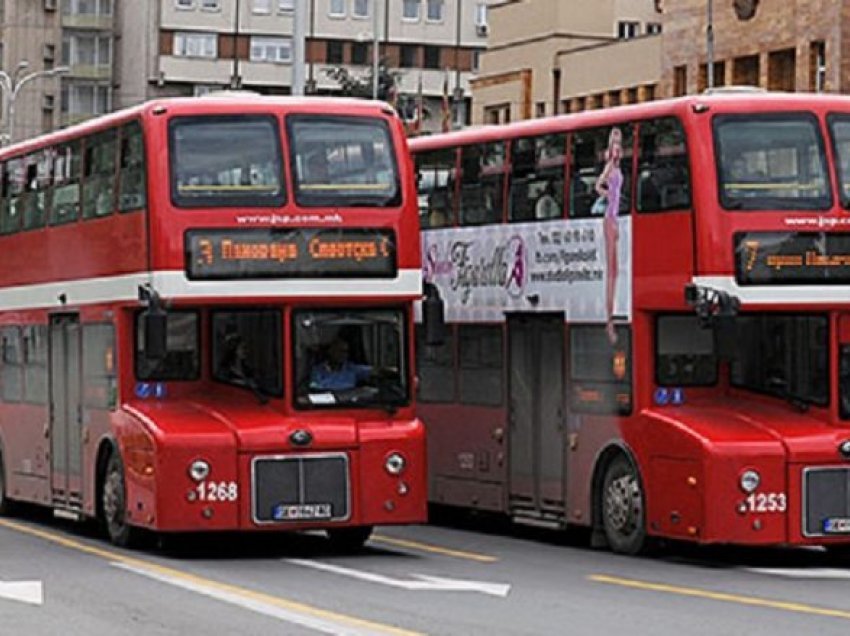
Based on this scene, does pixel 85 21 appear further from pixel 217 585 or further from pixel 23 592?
pixel 23 592

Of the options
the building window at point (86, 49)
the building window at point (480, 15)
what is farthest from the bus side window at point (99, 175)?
the building window at point (480, 15)

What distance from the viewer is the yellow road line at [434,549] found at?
1008 inches

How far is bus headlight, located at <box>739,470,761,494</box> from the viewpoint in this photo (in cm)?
2394

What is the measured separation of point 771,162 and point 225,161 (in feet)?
15.3

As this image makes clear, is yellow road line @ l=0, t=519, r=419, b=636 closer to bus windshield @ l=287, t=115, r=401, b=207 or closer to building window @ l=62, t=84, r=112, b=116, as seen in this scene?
bus windshield @ l=287, t=115, r=401, b=207

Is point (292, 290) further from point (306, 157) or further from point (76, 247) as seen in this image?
point (76, 247)

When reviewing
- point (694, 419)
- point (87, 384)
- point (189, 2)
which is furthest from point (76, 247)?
point (189, 2)

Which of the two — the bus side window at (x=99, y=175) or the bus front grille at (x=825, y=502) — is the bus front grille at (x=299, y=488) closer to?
the bus side window at (x=99, y=175)

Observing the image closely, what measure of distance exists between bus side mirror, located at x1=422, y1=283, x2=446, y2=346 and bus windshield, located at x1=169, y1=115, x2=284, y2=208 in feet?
7.10

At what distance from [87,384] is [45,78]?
95.6 m

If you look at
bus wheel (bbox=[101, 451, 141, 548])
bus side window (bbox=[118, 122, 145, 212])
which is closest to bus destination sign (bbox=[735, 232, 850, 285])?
bus side window (bbox=[118, 122, 145, 212])

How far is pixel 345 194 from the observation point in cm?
2517

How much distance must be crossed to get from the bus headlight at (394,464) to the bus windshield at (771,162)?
11.6ft

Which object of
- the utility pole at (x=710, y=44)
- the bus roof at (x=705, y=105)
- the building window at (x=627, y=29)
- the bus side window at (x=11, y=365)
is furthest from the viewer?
the building window at (x=627, y=29)
